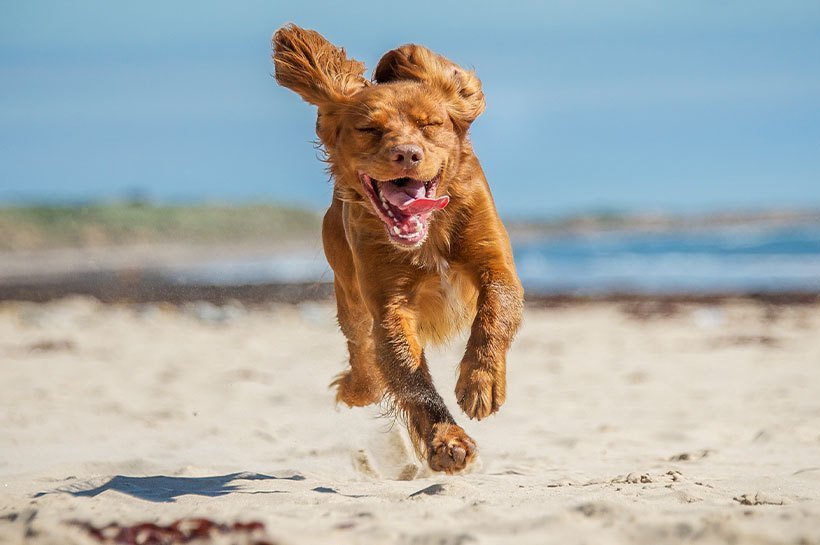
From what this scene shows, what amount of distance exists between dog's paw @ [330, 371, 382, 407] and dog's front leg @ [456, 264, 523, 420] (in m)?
1.23

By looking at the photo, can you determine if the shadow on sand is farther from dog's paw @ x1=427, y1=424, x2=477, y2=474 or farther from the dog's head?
the dog's head

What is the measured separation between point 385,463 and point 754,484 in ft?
5.79

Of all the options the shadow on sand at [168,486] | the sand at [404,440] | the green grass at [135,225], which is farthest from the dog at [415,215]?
the green grass at [135,225]

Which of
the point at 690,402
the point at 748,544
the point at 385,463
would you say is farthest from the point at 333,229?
the point at 690,402

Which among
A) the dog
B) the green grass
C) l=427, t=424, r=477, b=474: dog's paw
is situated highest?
the dog

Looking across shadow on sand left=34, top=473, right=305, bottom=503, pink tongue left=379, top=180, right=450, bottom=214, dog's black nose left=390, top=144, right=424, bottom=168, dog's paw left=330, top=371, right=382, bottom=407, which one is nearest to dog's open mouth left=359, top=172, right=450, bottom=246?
pink tongue left=379, top=180, right=450, bottom=214

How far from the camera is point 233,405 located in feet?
22.8

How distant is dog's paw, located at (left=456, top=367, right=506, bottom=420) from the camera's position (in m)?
4.04

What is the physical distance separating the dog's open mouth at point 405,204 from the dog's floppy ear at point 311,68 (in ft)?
1.43

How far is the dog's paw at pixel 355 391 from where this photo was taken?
544 centimetres

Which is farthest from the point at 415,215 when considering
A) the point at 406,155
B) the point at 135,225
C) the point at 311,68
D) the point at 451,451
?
the point at 135,225

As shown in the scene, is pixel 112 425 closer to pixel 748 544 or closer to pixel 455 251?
pixel 455 251

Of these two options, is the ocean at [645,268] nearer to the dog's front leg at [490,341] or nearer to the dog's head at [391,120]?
the dog's head at [391,120]

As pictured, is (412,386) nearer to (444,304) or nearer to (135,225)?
(444,304)
